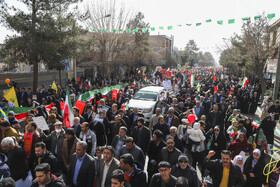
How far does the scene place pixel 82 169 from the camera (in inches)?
179

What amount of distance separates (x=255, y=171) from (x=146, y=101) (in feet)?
28.6

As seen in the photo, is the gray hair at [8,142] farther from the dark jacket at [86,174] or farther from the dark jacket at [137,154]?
the dark jacket at [137,154]

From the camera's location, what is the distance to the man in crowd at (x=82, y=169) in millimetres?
4531

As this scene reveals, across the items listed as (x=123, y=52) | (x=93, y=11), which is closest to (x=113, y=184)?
(x=93, y=11)

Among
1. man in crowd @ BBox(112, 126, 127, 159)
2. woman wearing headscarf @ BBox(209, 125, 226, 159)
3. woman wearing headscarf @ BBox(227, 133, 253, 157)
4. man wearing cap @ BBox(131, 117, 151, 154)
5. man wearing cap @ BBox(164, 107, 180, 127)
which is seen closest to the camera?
man in crowd @ BBox(112, 126, 127, 159)

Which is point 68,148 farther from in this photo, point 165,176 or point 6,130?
point 165,176

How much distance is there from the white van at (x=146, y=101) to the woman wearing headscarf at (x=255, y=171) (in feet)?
23.8

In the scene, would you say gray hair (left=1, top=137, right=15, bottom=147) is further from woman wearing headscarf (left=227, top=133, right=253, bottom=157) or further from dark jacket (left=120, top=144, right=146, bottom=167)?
woman wearing headscarf (left=227, top=133, right=253, bottom=157)

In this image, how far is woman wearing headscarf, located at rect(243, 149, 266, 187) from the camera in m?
5.23

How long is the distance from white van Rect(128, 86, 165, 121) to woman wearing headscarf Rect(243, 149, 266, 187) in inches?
285

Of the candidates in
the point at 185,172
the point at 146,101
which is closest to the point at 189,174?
the point at 185,172

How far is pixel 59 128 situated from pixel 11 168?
139 cm

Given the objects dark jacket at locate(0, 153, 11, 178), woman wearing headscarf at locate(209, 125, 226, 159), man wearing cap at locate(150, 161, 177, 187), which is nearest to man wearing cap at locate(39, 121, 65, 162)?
dark jacket at locate(0, 153, 11, 178)

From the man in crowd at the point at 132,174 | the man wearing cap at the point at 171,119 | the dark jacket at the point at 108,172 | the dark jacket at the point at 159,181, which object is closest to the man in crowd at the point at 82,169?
the dark jacket at the point at 108,172
